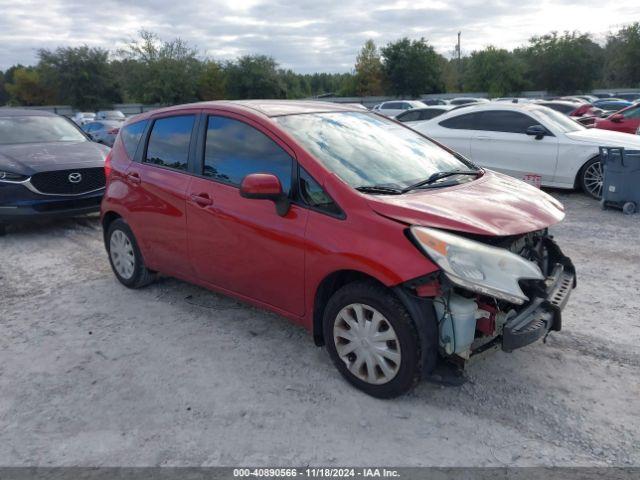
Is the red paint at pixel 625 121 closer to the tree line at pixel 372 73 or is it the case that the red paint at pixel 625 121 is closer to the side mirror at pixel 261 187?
the side mirror at pixel 261 187

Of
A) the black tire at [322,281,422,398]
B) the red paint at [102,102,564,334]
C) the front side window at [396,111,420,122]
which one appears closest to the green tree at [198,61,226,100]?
the front side window at [396,111,420,122]

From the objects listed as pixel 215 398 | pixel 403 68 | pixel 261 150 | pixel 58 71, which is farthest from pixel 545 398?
pixel 58 71

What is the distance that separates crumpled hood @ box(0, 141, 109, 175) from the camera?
7.46 metres

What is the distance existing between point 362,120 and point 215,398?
2419 mm

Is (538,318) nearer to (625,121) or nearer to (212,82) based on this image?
(625,121)

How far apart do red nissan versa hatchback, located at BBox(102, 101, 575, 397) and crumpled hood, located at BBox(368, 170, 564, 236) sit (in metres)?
0.01

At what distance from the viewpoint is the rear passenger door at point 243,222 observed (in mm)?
3596

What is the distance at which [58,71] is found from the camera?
5512 centimetres

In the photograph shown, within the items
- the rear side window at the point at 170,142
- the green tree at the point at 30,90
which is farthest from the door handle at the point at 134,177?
the green tree at the point at 30,90

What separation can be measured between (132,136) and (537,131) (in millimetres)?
6737

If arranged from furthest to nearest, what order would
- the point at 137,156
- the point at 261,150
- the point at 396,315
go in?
the point at 137,156, the point at 261,150, the point at 396,315

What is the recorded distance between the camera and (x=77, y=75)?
54.9 meters

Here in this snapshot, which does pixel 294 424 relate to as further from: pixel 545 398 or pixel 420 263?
pixel 545 398

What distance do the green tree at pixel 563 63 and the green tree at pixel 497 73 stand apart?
1376 millimetres
